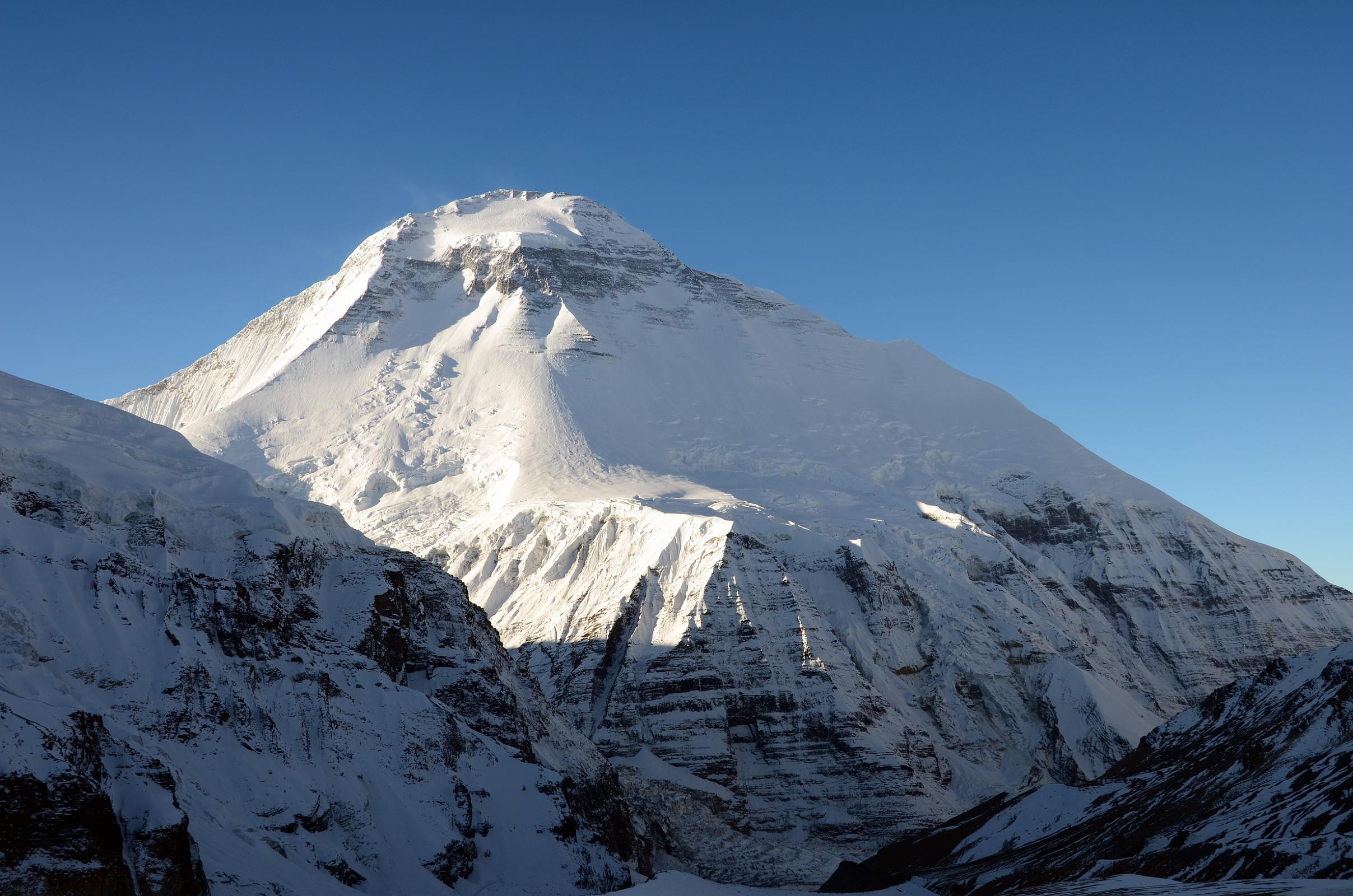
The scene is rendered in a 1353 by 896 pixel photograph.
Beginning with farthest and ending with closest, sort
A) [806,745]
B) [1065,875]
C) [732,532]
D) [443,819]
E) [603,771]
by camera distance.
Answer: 1. [732,532]
2. [806,745]
3. [603,771]
4. [443,819]
5. [1065,875]

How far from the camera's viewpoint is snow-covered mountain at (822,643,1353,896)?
69375 millimetres

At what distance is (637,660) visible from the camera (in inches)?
6398

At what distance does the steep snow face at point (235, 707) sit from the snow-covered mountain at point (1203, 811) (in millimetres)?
31659

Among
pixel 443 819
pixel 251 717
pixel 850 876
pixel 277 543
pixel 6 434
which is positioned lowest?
pixel 850 876

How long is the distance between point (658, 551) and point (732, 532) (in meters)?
10.6

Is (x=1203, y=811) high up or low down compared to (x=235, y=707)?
down

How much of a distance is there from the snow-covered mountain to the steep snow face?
3166cm

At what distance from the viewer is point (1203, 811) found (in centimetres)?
8550

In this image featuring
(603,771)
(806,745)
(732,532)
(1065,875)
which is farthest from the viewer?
(732,532)

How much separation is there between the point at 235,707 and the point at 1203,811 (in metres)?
67.2

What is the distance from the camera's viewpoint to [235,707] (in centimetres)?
8556

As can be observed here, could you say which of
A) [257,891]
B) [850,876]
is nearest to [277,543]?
[257,891]

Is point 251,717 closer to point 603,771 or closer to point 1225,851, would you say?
point 603,771

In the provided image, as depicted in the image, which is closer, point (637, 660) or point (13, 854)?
point (13, 854)
